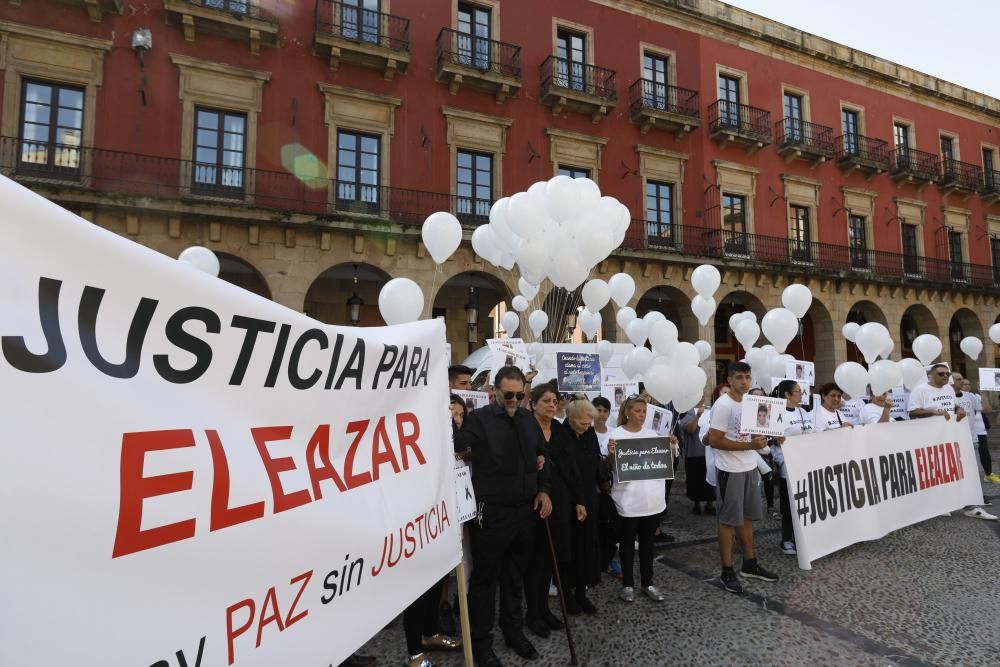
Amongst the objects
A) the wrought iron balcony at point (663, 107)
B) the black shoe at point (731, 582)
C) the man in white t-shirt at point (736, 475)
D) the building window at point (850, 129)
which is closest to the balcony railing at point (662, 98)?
the wrought iron balcony at point (663, 107)

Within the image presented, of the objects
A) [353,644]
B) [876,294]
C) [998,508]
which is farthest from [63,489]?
[876,294]

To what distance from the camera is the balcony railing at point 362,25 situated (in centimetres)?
1329

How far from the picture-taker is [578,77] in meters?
16.1

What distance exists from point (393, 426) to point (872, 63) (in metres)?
25.9

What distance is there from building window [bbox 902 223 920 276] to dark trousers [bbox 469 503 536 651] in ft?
75.2

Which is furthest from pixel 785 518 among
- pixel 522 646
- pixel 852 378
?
pixel 522 646

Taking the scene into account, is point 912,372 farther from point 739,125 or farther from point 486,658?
point 739,125

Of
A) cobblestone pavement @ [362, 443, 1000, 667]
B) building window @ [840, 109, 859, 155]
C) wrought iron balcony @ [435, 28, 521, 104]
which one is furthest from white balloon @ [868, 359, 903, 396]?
building window @ [840, 109, 859, 155]

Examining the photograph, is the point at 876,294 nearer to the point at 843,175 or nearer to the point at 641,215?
the point at 843,175

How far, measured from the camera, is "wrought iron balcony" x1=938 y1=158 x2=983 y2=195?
22.1 meters

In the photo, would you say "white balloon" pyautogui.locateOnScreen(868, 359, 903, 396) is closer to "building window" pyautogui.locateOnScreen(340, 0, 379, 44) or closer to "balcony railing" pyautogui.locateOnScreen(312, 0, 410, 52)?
"balcony railing" pyautogui.locateOnScreen(312, 0, 410, 52)

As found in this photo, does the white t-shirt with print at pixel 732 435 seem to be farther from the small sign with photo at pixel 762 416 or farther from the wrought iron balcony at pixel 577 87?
the wrought iron balcony at pixel 577 87

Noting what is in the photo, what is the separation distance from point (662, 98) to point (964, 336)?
1589 centimetres

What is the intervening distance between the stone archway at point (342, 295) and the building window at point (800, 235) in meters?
13.7
